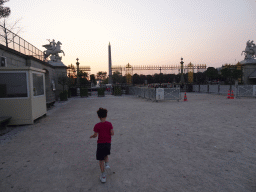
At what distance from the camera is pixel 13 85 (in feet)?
24.8

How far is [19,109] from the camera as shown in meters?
7.62

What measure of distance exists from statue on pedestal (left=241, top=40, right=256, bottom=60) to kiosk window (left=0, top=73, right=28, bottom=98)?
25325 millimetres

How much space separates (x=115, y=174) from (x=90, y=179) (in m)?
0.45

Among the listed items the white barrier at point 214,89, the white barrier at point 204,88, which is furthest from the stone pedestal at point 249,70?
the white barrier at point 204,88

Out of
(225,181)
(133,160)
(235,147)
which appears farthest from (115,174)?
(235,147)

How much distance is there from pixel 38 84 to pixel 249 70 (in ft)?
79.3

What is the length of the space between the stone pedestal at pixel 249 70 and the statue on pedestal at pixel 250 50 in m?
0.71

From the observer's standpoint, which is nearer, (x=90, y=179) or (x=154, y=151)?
(x=90, y=179)

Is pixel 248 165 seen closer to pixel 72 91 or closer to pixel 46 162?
pixel 46 162

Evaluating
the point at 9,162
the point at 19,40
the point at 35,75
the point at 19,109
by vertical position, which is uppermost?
the point at 19,40

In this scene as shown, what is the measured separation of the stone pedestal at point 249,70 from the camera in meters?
23.1

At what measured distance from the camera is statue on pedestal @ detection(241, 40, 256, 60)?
76.2ft

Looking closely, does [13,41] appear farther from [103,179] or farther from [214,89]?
[214,89]

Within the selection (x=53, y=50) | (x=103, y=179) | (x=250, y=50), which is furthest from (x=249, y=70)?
(x=103, y=179)
